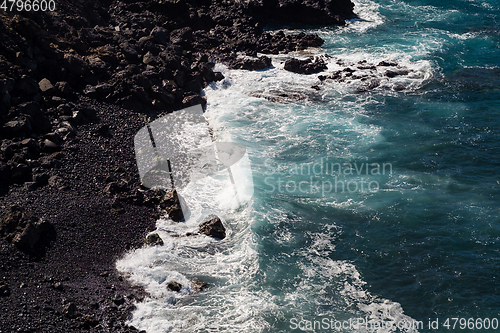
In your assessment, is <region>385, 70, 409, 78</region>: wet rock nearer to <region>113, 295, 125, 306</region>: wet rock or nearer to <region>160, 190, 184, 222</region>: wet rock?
<region>160, 190, 184, 222</region>: wet rock

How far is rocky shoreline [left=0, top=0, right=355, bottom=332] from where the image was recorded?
1507cm

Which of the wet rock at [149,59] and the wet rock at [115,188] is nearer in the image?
the wet rock at [115,188]

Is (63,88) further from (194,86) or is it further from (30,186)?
(194,86)

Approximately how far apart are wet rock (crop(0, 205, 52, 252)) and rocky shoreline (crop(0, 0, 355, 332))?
0.13 feet

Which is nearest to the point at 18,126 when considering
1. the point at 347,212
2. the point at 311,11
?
the point at 347,212

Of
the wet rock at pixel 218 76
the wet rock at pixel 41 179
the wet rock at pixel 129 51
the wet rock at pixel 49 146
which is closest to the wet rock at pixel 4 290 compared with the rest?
the wet rock at pixel 41 179

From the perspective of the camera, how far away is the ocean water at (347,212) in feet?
50.0

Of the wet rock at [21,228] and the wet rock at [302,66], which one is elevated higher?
the wet rock at [302,66]

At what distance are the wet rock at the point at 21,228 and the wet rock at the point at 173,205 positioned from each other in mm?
5277

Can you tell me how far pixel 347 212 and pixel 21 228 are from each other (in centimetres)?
1327

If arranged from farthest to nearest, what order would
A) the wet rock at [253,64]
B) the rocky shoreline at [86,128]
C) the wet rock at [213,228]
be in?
the wet rock at [253,64] → the wet rock at [213,228] → the rocky shoreline at [86,128]

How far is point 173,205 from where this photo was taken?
20141 mm

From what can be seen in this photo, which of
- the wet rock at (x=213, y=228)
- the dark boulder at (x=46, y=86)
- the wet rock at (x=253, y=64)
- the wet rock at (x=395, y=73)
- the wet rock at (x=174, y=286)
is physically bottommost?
the wet rock at (x=174, y=286)

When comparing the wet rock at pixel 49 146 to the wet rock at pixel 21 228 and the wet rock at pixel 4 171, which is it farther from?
the wet rock at pixel 21 228
